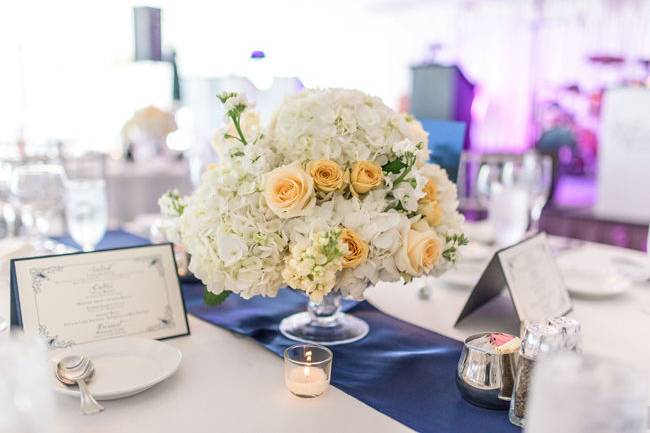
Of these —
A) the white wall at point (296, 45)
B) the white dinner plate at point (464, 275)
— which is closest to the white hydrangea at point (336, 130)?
the white dinner plate at point (464, 275)

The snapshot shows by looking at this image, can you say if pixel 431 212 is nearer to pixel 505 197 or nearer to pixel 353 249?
pixel 353 249

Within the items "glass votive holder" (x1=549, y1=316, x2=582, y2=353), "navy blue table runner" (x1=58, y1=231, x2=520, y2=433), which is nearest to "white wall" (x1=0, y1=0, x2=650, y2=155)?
"navy blue table runner" (x1=58, y1=231, x2=520, y2=433)

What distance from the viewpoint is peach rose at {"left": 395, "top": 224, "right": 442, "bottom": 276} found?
919 millimetres

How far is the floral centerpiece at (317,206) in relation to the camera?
895 millimetres

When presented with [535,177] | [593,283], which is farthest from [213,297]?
[535,177]

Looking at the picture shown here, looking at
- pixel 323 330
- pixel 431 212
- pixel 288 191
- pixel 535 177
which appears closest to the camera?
pixel 288 191

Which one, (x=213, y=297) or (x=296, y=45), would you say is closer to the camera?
(x=213, y=297)

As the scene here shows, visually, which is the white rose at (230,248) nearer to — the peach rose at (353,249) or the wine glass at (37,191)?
the peach rose at (353,249)

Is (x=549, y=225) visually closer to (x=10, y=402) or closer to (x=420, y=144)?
(x=420, y=144)

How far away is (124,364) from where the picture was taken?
3.06 feet

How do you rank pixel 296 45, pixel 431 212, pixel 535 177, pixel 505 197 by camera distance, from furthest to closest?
1. pixel 296 45
2. pixel 535 177
3. pixel 505 197
4. pixel 431 212

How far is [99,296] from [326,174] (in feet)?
1.44

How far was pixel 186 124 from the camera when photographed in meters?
6.20

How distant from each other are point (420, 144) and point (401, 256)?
182 millimetres
